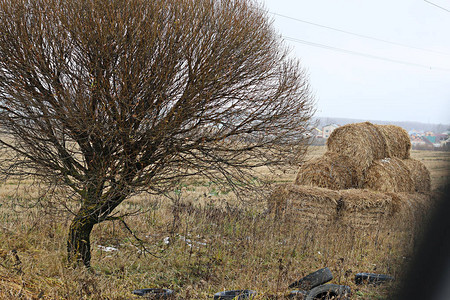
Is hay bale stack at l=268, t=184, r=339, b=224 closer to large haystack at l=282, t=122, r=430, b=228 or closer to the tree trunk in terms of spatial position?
large haystack at l=282, t=122, r=430, b=228

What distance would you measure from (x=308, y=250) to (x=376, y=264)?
1.38 m

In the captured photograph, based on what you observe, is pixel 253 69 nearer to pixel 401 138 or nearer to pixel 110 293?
pixel 110 293

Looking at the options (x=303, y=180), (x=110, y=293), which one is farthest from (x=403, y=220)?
(x=110, y=293)

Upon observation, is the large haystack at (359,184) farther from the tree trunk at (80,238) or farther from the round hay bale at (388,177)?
the tree trunk at (80,238)

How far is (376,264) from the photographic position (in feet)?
21.2

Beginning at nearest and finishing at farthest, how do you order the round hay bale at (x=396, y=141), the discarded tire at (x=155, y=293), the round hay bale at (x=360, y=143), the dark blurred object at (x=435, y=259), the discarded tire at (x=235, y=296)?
the dark blurred object at (x=435, y=259) → the discarded tire at (x=235, y=296) → the discarded tire at (x=155, y=293) → the round hay bale at (x=360, y=143) → the round hay bale at (x=396, y=141)

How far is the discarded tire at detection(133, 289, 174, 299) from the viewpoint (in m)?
4.84

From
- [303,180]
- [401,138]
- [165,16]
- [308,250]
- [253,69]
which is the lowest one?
[308,250]

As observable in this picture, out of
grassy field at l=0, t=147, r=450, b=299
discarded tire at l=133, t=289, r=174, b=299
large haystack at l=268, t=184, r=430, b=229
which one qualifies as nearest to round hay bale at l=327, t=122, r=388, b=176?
large haystack at l=268, t=184, r=430, b=229

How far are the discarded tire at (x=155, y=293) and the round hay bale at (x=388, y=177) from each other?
7.34 m

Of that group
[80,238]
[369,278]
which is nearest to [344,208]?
[369,278]

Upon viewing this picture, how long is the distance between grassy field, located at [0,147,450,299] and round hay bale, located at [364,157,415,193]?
1.98 metres

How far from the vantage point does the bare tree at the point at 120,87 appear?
16.9ft

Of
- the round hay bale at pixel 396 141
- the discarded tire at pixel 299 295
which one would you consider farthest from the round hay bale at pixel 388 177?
the discarded tire at pixel 299 295
